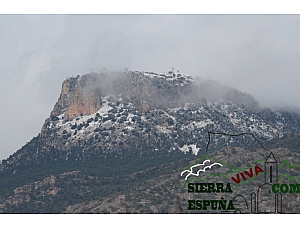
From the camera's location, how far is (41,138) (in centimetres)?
19750

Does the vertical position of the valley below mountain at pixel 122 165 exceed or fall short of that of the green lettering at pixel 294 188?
it exceeds it

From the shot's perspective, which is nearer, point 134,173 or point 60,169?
point 134,173

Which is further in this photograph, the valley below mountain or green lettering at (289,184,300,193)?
the valley below mountain

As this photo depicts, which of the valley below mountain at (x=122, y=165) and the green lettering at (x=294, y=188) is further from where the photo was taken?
the valley below mountain at (x=122, y=165)

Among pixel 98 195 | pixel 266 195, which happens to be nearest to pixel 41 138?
pixel 98 195

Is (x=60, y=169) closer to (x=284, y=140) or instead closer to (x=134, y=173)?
(x=134, y=173)

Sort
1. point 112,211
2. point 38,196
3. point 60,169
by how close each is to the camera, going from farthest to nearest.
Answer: point 60,169 → point 38,196 → point 112,211

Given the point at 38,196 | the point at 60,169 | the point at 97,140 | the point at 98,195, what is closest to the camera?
the point at 98,195

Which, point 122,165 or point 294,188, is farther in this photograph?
point 122,165

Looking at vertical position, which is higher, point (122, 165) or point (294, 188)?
point (122, 165)

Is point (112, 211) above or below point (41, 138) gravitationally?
below

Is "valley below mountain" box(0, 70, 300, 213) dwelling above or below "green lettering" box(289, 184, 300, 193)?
above

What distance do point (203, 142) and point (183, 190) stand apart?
8049 centimetres

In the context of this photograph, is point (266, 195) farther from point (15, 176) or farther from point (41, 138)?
point (41, 138)
